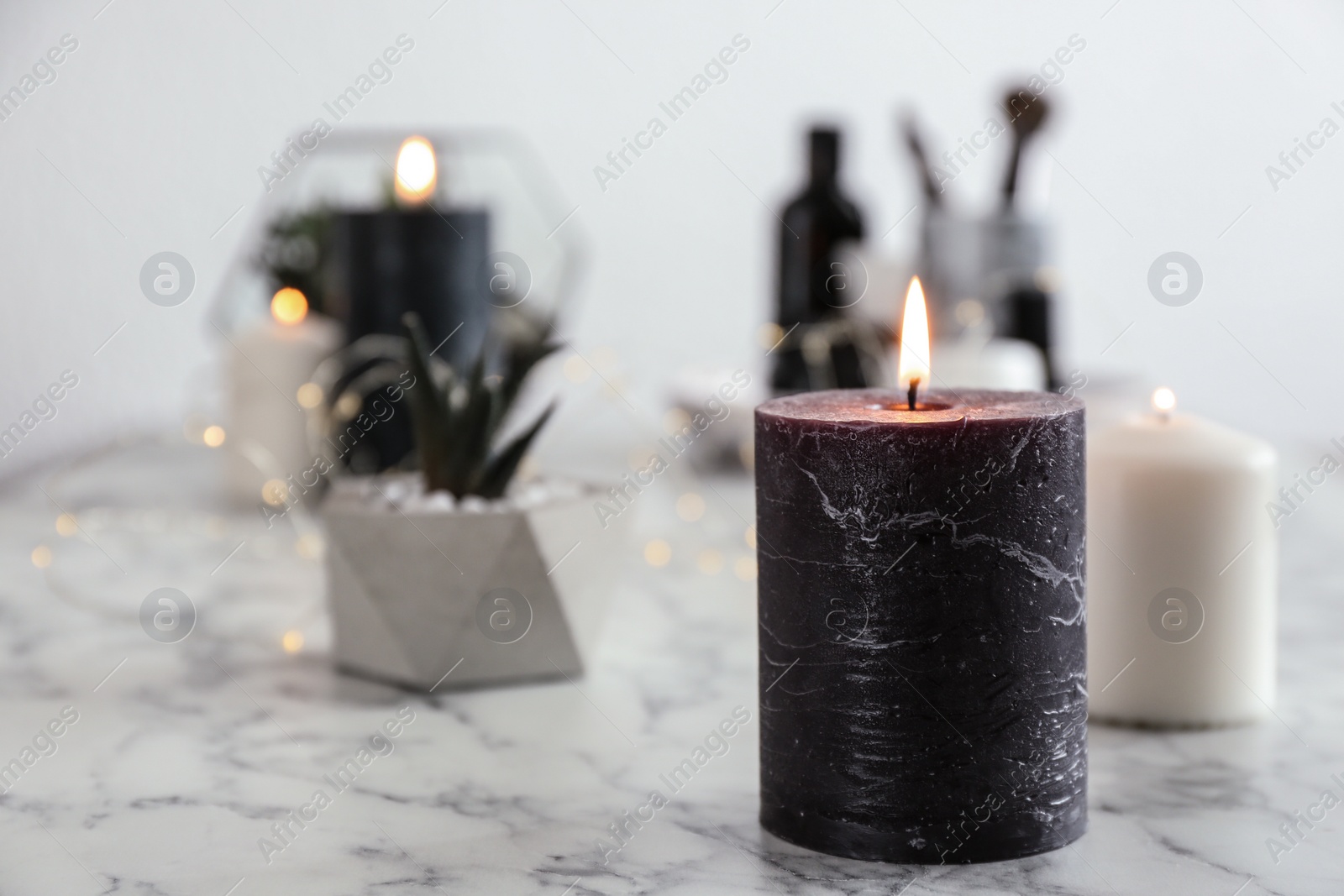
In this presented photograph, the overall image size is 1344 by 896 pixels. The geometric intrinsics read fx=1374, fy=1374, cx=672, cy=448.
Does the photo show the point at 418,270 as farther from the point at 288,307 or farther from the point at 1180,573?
the point at 1180,573

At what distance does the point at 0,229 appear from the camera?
4.37ft

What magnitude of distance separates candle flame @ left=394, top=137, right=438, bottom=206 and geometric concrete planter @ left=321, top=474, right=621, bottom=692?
332 mm

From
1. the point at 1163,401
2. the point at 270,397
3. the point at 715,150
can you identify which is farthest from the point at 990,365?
the point at 715,150

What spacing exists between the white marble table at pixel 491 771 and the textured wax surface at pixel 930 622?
0.02 meters

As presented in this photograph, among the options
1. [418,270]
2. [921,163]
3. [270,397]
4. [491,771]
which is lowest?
[491,771]

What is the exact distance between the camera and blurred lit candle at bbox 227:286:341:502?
1107mm

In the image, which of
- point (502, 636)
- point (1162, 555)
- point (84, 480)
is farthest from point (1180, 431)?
point (84, 480)

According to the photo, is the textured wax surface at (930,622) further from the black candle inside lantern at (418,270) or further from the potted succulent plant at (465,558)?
the black candle inside lantern at (418,270)

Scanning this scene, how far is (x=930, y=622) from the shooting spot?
46cm

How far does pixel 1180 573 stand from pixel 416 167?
60 cm

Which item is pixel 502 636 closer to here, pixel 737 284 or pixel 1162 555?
pixel 1162 555

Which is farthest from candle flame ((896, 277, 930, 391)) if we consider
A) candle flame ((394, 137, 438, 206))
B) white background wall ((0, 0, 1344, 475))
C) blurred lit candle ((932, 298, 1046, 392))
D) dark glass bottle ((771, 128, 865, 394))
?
white background wall ((0, 0, 1344, 475))

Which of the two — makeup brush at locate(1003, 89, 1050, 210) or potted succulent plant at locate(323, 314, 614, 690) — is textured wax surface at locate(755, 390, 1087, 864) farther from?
makeup brush at locate(1003, 89, 1050, 210)

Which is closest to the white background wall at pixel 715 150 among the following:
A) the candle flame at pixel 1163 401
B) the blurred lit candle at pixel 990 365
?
the blurred lit candle at pixel 990 365
